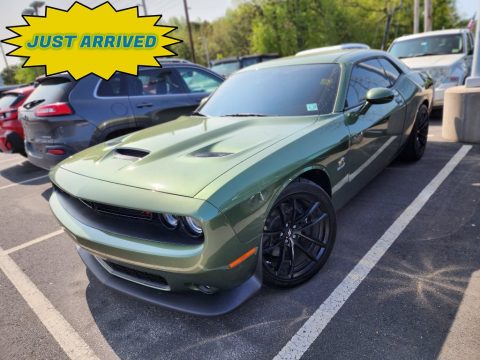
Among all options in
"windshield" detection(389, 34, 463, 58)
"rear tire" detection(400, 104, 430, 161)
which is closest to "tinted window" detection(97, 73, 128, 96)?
"rear tire" detection(400, 104, 430, 161)

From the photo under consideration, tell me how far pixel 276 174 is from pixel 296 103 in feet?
3.80

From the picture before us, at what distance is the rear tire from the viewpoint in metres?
4.62

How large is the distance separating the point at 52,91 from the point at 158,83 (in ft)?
4.65

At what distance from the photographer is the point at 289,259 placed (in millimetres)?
2496

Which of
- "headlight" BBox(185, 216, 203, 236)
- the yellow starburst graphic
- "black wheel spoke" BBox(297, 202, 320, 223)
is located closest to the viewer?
"headlight" BBox(185, 216, 203, 236)

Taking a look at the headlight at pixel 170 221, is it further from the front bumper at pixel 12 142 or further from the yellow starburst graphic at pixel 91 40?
the front bumper at pixel 12 142

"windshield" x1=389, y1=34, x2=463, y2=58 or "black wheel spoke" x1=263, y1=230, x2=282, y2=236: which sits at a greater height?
"windshield" x1=389, y1=34, x2=463, y2=58

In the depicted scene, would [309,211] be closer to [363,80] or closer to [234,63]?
[363,80]

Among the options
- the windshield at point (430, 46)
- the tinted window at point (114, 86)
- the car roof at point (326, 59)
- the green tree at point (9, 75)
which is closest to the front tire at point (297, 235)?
the car roof at point (326, 59)

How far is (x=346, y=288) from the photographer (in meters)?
2.51

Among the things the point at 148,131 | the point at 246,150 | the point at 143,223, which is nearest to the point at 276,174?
the point at 246,150

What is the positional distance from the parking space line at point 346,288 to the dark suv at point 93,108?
138 inches

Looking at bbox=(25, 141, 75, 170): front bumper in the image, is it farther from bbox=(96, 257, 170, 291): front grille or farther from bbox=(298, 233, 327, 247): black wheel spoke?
bbox=(298, 233, 327, 247): black wheel spoke

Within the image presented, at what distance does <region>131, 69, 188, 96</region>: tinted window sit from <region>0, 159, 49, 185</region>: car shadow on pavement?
7.47 ft
